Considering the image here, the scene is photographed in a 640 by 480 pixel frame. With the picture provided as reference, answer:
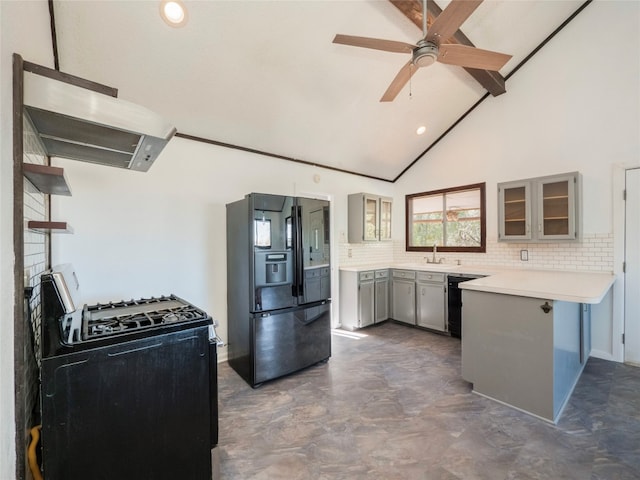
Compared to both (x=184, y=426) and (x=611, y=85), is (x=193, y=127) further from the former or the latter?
(x=611, y=85)

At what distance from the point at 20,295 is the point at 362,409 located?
2.24 metres

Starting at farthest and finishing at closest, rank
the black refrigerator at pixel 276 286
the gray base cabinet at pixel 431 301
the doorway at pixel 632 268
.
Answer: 1. the gray base cabinet at pixel 431 301
2. the doorway at pixel 632 268
3. the black refrigerator at pixel 276 286

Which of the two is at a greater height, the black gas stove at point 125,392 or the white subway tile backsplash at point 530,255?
the white subway tile backsplash at point 530,255

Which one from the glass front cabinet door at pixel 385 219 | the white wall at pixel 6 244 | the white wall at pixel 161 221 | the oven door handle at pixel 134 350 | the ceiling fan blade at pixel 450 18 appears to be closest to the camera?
the white wall at pixel 6 244

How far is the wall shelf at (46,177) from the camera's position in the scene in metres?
1.06

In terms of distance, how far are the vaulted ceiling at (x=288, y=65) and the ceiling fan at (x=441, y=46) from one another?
28.4 inches

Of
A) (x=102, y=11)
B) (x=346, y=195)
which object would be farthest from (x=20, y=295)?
(x=346, y=195)

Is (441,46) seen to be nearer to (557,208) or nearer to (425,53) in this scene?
(425,53)

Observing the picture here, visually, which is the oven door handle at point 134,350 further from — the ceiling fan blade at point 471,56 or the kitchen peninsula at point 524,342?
the ceiling fan blade at point 471,56

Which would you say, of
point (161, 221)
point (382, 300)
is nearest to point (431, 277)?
point (382, 300)

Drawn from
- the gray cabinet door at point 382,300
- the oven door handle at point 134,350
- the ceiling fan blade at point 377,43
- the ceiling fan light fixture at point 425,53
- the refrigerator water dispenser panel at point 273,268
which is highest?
the ceiling fan blade at point 377,43

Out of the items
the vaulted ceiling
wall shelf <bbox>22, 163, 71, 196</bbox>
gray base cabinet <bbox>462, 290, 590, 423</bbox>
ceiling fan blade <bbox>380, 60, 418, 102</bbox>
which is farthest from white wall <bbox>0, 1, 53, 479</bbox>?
gray base cabinet <bbox>462, 290, 590, 423</bbox>

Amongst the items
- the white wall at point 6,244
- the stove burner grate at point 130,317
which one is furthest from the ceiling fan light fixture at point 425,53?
the stove burner grate at point 130,317

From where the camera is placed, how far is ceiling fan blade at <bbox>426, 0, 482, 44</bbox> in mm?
1597
